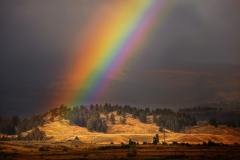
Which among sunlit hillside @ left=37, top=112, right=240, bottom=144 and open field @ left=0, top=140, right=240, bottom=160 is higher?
sunlit hillside @ left=37, top=112, right=240, bottom=144

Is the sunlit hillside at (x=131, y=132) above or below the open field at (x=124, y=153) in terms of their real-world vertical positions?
above

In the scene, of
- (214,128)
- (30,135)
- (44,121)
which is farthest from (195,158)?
(44,121)

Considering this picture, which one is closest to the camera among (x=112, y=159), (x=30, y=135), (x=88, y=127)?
(x=112, y=159)

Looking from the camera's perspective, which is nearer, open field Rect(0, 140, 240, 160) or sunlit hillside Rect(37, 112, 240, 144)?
open field Rect(0, 140, 240, 160)

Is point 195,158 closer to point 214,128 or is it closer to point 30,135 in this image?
point 30,135

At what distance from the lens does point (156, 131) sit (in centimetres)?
19338

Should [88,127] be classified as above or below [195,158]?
above

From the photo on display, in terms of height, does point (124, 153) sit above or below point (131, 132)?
below

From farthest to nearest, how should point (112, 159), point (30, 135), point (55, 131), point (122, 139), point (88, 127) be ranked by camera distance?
point (88, 127) < point (55, 131) < point (30, 135) < point (122, 139) < point (112, 159)

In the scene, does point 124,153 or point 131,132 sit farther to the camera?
point 131,132

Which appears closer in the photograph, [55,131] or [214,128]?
[55,131]

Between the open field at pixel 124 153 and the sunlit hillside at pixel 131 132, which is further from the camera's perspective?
the sunlit hillside at pixel 131 132

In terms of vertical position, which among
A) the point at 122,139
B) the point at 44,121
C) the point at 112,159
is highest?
the point at 44,121

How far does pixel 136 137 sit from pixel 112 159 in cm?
9500
